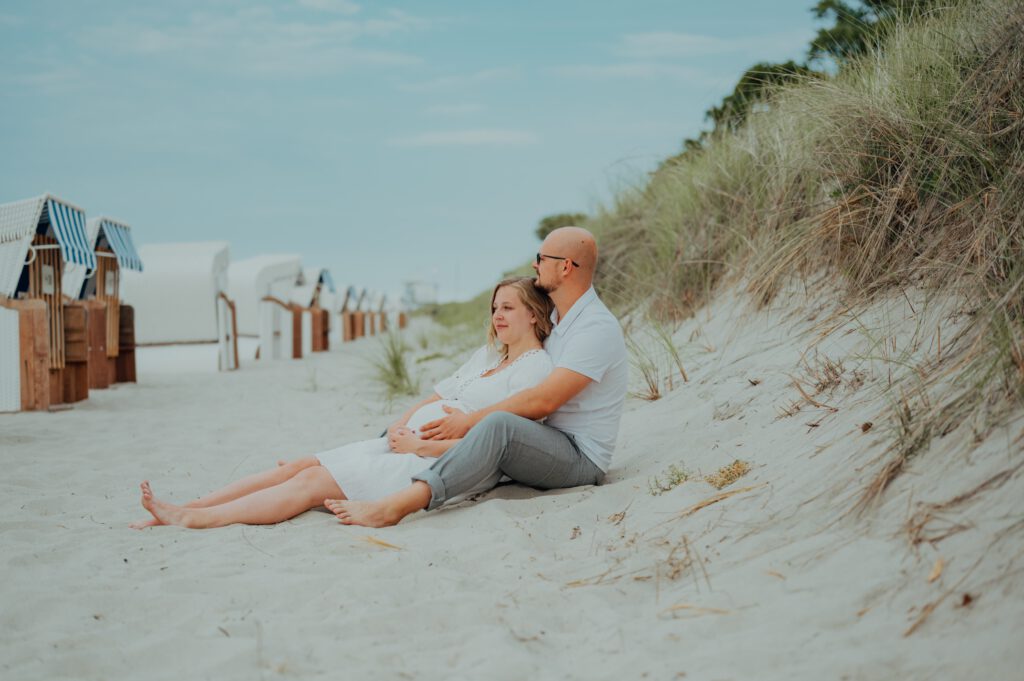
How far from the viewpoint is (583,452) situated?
3.41 meters

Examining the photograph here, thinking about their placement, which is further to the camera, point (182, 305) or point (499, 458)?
point (182, 305)

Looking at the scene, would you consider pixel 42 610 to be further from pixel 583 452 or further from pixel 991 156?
pixel 991 156

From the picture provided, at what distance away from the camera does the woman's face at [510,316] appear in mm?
3486

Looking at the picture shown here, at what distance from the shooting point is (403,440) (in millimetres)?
3346

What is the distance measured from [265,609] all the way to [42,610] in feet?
2.15

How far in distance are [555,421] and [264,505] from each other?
1.20 meters

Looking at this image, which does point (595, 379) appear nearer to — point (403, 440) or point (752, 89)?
point (403, 440)

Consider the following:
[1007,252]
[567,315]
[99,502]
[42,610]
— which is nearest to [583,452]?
[567,315]

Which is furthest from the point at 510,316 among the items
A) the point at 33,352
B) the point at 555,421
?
the point at 33,352

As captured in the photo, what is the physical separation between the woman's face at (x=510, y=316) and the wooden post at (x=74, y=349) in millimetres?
5364

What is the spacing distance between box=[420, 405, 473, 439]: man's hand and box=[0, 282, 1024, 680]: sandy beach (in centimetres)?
29

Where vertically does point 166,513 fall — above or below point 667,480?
below

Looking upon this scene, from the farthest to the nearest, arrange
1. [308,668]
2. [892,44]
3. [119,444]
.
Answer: [119,444] < [892,44] < [308,668]

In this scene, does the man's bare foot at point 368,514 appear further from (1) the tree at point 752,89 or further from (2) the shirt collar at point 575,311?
(1) the tree at point 752,89
